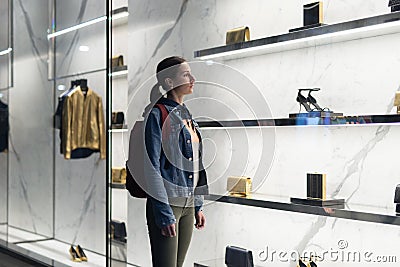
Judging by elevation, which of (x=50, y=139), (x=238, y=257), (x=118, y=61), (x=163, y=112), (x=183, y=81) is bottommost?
(x=238, y=257)

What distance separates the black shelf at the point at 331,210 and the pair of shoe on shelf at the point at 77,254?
1.14 m

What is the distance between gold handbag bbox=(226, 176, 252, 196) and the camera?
1.82 meters

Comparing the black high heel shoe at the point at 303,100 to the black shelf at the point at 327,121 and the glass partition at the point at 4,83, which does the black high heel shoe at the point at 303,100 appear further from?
the glass partition at the point at 4,83

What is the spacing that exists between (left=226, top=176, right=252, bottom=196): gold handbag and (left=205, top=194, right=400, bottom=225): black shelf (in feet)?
0.09

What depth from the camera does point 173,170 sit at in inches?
78.2

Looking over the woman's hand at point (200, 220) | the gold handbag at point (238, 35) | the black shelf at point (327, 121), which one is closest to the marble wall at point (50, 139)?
the woman's hand at point (200, 220)

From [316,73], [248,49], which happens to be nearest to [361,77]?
[316,73]

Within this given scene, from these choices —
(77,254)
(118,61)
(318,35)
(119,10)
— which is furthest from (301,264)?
(77,254)

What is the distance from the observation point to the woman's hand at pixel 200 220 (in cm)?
194

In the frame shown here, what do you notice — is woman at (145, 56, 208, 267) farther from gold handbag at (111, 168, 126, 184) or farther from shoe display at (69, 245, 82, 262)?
shoe display at (69, 245, 82, 262)

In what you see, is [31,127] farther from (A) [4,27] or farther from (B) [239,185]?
→ (B) [239,185]

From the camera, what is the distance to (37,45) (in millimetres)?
2777

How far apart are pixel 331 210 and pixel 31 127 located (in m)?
1.70

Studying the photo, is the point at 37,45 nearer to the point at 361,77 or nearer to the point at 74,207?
the point at 74,207
